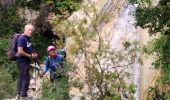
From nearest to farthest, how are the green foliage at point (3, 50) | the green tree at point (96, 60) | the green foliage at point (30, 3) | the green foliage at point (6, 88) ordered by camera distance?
the green tree at point (96, 60) < the green foliage at point (6, 88) < the green foliage at point (3, 50) < the green foliage at point (30, 3)

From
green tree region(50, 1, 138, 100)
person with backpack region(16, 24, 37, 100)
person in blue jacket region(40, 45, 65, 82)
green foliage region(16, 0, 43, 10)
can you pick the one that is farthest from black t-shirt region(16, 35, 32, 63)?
green foliage region(16, 0, 43, 10)

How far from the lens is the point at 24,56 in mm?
10031

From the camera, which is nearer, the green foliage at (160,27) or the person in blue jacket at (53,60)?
the green foliage at (160,27)

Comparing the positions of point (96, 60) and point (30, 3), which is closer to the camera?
point (96, 60)

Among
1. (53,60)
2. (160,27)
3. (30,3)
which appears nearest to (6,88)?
(53,60)

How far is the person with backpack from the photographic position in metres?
9.91

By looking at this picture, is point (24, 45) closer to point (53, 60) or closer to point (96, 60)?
point (53, 60)

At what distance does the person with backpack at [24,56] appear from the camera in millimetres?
9914

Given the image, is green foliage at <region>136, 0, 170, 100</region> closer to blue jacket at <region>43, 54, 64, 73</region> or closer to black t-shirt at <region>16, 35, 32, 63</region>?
blue jacket at <region>43, 54, 64, 73</region>

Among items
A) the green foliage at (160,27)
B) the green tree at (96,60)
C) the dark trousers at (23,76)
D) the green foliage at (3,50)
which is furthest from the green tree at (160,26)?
the green foliage at (3,50)

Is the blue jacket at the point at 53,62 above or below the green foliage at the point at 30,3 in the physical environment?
below

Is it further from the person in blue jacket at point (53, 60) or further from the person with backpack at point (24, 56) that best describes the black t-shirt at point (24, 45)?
the person in blue jacket at point (53, 60)

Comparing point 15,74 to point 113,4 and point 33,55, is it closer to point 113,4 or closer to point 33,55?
point 113,4

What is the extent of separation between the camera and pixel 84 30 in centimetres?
899
